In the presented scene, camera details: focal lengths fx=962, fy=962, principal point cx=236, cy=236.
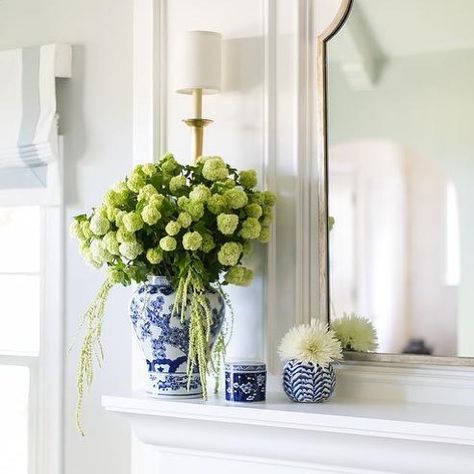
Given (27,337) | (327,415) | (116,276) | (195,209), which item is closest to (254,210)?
(195,209)

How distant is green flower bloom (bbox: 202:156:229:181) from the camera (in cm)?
228

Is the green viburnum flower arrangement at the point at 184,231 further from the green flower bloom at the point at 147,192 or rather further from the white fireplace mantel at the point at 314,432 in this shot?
the white fireplace mantel at the point at 314,432

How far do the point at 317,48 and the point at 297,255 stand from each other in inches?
20.2

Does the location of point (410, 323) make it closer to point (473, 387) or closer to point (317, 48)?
point (473, 387)

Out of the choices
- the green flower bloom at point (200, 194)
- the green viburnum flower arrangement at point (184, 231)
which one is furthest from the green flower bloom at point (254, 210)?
the green flower bloom at point (200, 194)

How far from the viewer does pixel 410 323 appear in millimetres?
2234

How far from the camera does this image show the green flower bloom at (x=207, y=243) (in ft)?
7.32

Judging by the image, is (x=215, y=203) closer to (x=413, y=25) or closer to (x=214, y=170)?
(x=214, y=170)

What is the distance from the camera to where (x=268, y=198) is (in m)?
2.36

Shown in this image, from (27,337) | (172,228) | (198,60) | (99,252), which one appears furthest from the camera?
(27,337)

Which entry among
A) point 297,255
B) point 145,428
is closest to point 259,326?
point 297,255

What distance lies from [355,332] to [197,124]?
0.66m

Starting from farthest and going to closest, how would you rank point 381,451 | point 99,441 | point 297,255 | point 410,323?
point 99,441, point 297,255, point 410,323, point 381,451

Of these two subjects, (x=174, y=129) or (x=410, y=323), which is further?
(x=174, y=129)
